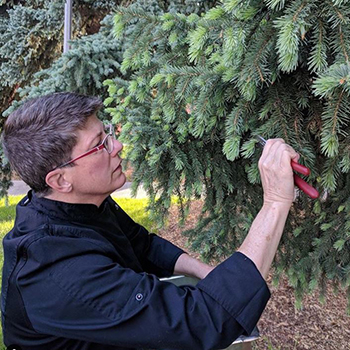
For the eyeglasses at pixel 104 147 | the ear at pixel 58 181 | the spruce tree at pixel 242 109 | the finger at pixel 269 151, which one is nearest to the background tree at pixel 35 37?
the spruce tree at pixel 242 109

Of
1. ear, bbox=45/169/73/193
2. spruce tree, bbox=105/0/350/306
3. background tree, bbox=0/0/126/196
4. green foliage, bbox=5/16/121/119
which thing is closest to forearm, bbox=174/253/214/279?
spruce tree, bbox=105/0/350/306

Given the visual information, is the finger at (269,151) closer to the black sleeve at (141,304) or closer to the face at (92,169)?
the black sleeve at (141,304)

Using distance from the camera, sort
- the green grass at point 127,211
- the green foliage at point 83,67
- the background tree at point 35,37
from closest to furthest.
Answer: the green foliage at point 83,67 < the background tree at point 35,37 < the green grass at point 127,211

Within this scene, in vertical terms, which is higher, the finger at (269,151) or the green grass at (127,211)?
the finger at (269,151)

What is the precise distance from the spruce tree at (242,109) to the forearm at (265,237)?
12.1 inches

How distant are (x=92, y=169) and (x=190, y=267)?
69cm

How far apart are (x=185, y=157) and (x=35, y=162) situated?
3.11 ft

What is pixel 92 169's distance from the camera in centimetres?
144

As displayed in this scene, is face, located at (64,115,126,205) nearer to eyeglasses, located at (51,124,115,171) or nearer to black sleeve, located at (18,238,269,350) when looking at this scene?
eyeglasses, located at (51,124,115,171)

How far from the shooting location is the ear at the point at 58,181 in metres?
1.39

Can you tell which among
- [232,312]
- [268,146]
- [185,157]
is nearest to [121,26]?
[185,157]

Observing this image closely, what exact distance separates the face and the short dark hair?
3 centimetres

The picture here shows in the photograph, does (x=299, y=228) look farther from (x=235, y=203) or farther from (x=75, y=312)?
(x=75, y=312)

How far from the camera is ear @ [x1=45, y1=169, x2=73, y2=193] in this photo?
4.55 feet
